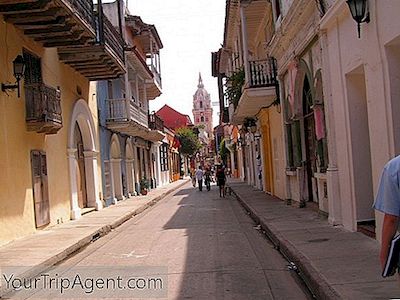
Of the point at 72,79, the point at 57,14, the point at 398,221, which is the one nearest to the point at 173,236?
the point at 57,14

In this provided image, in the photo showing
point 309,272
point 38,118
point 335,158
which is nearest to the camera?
point 309,272

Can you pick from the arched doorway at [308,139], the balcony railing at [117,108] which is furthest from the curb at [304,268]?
the balcony railing at [117,108]

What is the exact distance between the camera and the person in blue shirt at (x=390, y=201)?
3447 millimetres

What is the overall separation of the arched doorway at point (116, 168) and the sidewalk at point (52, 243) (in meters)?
7.00

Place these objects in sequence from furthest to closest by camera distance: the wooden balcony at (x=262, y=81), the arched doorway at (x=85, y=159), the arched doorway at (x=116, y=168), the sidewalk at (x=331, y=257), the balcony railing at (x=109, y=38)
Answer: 1. the arched doorway at (x=116, y=168)
2. the arched doorway at (x=85, y=159)
3. the wooden balcony at (x=262, y=81)
4. the balcony railing at (x=109, y=38)
5. the sidewalk at (x=331, y=257)

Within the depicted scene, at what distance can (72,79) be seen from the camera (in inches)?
720

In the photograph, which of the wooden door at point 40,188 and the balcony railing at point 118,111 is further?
the balcony railing at point 118,111

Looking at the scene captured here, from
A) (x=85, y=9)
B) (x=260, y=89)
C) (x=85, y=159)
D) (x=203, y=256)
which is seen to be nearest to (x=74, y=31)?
(x=85, y=9)

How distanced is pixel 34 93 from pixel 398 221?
1136cm

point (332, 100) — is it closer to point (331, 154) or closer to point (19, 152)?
point (331, 154)

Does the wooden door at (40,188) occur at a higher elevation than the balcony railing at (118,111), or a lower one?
lower

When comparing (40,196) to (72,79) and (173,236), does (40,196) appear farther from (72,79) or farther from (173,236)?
(72,79)

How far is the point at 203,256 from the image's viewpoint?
9672 millimetres

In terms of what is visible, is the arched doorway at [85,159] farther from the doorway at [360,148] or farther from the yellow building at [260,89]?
the doorway at [360,148]
